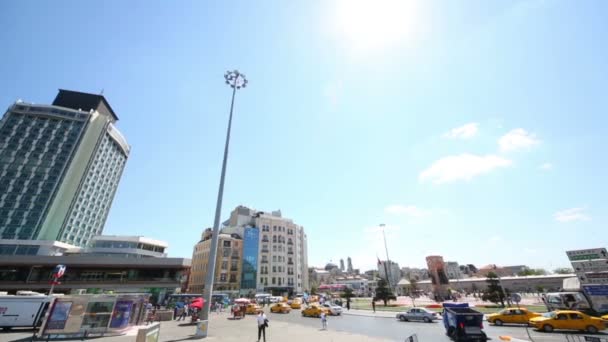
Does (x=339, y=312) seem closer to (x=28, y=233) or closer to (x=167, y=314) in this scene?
(x=167, y=314)

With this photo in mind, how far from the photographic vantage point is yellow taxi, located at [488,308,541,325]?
20.5m

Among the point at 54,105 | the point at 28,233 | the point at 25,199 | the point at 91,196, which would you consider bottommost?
the point at 28,233

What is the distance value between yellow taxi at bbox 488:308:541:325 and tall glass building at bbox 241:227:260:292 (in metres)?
53.7

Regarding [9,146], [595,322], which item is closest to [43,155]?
[9,146]

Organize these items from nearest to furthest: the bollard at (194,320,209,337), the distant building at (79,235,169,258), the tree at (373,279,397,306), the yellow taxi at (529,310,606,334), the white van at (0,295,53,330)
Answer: the bollard at (194,320,209,337)
the yellow taxi at (529,310,606,334)
the white van at (0,295,53,330)
the tree at (373,279,397,306)
the distant building at (79,235,169,258)

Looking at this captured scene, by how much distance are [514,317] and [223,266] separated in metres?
56.9

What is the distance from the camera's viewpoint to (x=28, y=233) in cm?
5744

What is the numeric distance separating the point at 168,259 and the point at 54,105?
2784 inches

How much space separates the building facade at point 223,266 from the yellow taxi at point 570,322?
187 ft

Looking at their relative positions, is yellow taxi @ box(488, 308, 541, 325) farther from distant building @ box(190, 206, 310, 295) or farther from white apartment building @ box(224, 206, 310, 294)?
white apartment building @ box(224, 206, 310, 294)

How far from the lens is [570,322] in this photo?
17.9 metres

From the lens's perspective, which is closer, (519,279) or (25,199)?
(25,199)

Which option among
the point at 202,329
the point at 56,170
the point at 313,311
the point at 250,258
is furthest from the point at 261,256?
the point at 56,170

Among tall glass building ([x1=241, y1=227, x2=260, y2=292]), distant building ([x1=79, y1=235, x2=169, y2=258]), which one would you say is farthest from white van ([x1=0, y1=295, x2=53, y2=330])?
tall glass building ([x1=241, y1=227, x2=260, y2=292])
